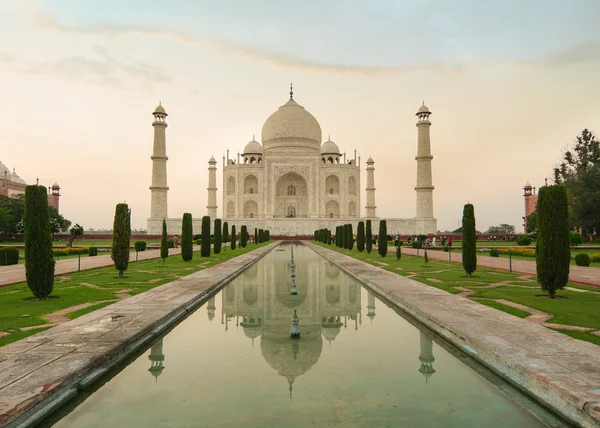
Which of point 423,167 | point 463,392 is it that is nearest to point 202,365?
point 463,392

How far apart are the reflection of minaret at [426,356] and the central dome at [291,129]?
44.4 meters

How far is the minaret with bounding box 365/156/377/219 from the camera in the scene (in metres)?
49.3

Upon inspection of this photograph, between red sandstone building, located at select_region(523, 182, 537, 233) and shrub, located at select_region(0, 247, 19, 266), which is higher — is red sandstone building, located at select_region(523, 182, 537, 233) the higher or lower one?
the higher one

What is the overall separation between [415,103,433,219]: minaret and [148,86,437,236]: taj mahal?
3.03 m

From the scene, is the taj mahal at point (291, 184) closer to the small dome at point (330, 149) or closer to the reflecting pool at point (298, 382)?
the small dome at point (330, 149)

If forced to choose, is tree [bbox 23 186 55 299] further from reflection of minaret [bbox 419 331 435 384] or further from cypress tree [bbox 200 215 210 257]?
cypress tree [bbox 200 215 210 257]

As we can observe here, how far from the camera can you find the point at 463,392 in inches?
132

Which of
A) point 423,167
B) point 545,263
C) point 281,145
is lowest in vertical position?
point 545,263

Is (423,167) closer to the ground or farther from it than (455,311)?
farther from it

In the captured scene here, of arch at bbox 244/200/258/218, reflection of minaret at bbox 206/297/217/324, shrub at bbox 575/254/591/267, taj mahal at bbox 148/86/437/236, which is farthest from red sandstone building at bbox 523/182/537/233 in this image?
reflection of minaret at bbox 206/297/217/324

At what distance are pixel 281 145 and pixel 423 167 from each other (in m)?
16.1

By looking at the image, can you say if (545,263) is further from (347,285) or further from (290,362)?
(290,362)

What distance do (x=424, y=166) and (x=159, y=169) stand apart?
2211cm

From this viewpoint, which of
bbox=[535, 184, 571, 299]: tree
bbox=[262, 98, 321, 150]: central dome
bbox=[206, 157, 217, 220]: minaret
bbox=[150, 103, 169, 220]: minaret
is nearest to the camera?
bbox=[535, 184, 571, 299]: tree
